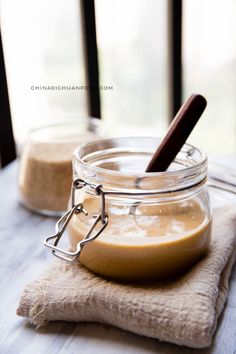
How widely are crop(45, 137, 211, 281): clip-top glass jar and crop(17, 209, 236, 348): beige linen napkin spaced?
2cm

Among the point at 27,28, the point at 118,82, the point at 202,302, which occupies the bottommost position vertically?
the point at 118,82

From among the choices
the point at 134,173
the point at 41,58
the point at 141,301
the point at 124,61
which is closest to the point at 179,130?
the point at 134,173

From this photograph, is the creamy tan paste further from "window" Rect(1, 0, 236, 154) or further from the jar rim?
"window" Rect(1, 0, 236, 154)

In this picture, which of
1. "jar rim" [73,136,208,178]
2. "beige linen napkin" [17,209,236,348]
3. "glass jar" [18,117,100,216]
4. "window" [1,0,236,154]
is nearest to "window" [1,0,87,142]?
"window" [1,0,236,154]

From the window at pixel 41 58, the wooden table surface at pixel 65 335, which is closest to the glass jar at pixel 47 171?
the wooden table surface at pixel 65 335

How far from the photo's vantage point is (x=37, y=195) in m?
0.75

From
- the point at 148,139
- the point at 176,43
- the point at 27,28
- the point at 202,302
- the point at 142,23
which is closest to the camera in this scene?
the point at 202,302

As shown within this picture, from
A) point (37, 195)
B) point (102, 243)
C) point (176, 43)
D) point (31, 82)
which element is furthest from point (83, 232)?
point (176, 43)

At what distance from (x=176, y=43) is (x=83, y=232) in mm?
1114

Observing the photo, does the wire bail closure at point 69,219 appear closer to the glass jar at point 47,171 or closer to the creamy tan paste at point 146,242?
the creamy tan paste at point 146,242

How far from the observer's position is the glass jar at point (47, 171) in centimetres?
74

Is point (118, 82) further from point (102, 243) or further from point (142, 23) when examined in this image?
point (102, 243)

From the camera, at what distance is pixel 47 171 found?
0.74 meters

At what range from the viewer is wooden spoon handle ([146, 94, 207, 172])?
52 centimetres
